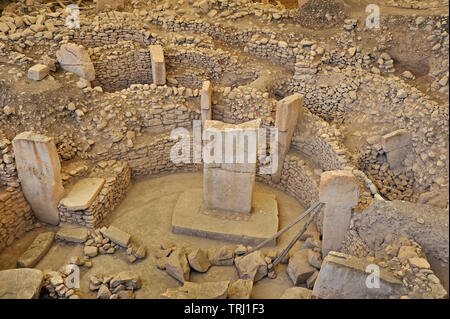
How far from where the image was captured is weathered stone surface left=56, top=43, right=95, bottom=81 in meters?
9.28

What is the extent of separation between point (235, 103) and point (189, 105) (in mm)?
1006

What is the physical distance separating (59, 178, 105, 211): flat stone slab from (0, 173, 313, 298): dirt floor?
0.61 meters

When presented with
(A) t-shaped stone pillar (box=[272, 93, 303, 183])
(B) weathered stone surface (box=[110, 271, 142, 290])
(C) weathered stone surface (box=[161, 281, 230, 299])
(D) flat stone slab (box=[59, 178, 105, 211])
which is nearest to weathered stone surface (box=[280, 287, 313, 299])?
(C) weathered stone surface (box=[161, 281, 230, 299])

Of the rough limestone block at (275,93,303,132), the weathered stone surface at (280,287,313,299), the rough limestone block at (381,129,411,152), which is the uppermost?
the rough limestone block at (275,93,303,132)

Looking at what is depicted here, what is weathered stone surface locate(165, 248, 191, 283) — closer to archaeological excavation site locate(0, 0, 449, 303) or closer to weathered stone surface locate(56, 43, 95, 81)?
archaeological excavation site locate(0, 0, 449, 303)

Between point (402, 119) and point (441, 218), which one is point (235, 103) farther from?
point (441, 218)

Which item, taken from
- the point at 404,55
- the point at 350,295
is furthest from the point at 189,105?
the point at 350,295

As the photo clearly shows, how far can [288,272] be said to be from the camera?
272 inches

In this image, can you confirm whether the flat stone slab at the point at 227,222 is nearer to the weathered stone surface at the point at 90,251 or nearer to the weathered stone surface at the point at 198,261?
the weathered stone surface at the point at 198,261

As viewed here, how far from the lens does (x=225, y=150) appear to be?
715 centimetres

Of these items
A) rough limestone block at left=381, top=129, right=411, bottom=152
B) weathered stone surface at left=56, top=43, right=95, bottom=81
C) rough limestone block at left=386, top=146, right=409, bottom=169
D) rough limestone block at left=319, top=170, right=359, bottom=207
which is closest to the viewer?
rough limestone block at left=319, top=170, right=359, bottom=207

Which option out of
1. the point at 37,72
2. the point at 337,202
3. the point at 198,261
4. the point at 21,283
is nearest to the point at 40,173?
the point at 21,283

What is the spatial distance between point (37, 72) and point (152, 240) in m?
4.21

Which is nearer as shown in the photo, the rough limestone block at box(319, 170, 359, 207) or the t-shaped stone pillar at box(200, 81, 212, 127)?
the rough limestone block at box(319, 170, 359, 207)
